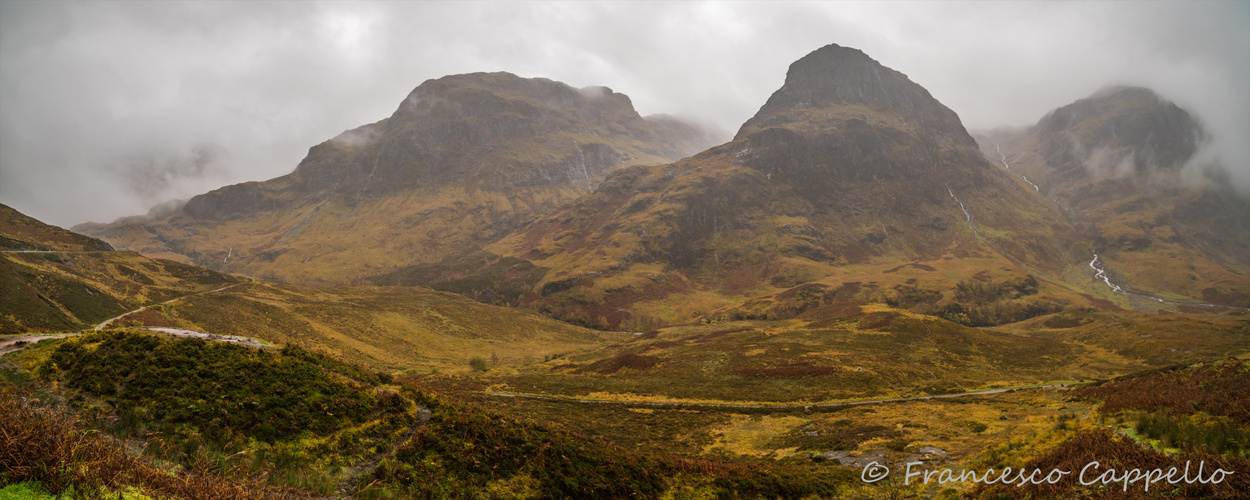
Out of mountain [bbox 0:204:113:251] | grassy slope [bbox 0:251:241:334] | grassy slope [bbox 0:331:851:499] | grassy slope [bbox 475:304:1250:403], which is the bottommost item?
grassy slope [bbox 475:304:1250:403]

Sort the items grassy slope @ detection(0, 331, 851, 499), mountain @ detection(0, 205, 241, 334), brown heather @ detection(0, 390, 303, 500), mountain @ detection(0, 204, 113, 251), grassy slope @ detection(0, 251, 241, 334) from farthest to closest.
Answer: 1. mountain @ detection(0, 204, 113, 251)
2. mountain @ detection(0, 205, 241, 334)
3. grassy slope @ detection(0, 251, 241, 334)
4. grassy slope @ detection(0, 331, 851, 499)
5. brown heather @ detection(0, 390, 303, 500)

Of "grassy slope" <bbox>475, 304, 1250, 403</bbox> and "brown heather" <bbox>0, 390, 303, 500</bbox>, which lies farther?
"grassy slope" <bbox>475, 304, 1250, 403</bbox>

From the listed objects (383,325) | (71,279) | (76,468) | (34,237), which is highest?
(34,237)

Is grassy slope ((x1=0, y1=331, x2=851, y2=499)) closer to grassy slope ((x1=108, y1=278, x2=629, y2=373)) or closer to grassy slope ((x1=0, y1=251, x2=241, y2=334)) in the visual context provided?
grassy slope ((x1=0, y1=251, x2=241, y2=334))

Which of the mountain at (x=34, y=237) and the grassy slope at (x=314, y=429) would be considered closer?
the grassy slope at (x=314, y=429)

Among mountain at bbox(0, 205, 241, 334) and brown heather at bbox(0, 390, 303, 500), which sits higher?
mountain at bbox(0, 205, 241, 334)

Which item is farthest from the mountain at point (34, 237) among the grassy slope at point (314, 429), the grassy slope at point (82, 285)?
the grassy slope at point (314, 429)

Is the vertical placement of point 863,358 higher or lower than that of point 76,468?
lower

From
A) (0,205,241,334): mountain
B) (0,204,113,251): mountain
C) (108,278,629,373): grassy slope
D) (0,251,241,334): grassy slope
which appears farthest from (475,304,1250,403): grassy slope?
(0,204,113,251): mountain

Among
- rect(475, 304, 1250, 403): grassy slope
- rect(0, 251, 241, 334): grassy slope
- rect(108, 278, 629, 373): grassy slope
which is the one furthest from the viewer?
rect(108, 278, 629, 373): grassy slope

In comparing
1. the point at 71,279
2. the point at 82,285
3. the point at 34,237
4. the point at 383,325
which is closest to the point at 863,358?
the point at 383,325

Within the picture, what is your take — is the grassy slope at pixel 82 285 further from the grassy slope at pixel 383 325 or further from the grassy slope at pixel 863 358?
the grassy slope at pixel 863 358

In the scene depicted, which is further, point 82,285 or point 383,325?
point 383,325

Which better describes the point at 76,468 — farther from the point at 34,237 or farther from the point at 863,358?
the point at 34,237
